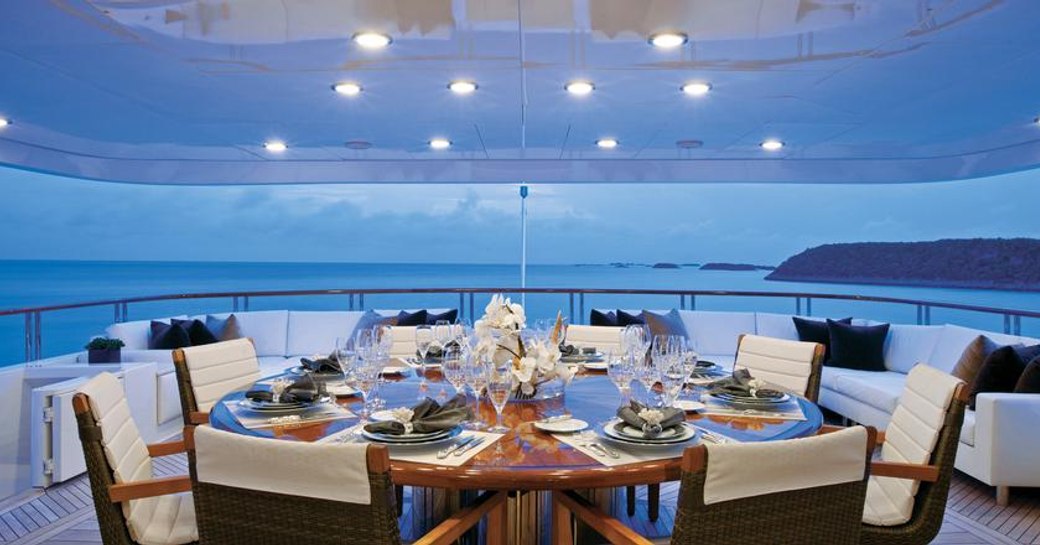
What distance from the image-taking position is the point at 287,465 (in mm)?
1335

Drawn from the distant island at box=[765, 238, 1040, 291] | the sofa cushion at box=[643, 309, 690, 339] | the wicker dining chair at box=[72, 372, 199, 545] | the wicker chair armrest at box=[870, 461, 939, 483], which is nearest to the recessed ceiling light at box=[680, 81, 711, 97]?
the sofa cushion at box=[643, 309, 690, 339]

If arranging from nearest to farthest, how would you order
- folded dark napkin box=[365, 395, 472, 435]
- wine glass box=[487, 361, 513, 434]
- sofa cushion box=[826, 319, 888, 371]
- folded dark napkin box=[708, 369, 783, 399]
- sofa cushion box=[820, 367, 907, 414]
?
folded dark napkin box=[365, 395, 472, 435] → wine glass box=[487, 361, 513, 434] → folded dark napkin box=[708, 369, 783, 399] → sofa cushion box=[820, 367, 907, 414] → sofa cushion box=[826, 319, 888, 371]

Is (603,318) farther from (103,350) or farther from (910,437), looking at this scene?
(910,437)

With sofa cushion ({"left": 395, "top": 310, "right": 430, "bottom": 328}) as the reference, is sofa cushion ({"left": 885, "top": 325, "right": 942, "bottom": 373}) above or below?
below

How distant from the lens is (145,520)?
189 centimetres

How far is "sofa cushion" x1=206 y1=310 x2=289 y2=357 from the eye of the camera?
5.82 meters

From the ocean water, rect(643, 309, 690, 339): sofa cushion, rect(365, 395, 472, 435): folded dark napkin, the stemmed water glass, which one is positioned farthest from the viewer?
the ocean water

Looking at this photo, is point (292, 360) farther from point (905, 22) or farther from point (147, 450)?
point (905, 22)

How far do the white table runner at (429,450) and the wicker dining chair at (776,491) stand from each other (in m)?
0.41

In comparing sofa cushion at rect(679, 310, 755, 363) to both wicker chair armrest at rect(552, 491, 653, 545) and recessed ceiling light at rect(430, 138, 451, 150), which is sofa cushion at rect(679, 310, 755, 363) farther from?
wicker chair armrest at rect(552, 491, 653, 545)

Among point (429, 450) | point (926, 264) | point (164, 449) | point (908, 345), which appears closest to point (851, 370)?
point (908, 345)

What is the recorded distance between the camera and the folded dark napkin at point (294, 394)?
2.15 m

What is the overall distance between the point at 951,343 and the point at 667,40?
2985 mm

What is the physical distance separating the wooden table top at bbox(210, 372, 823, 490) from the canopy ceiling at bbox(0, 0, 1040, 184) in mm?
1561
